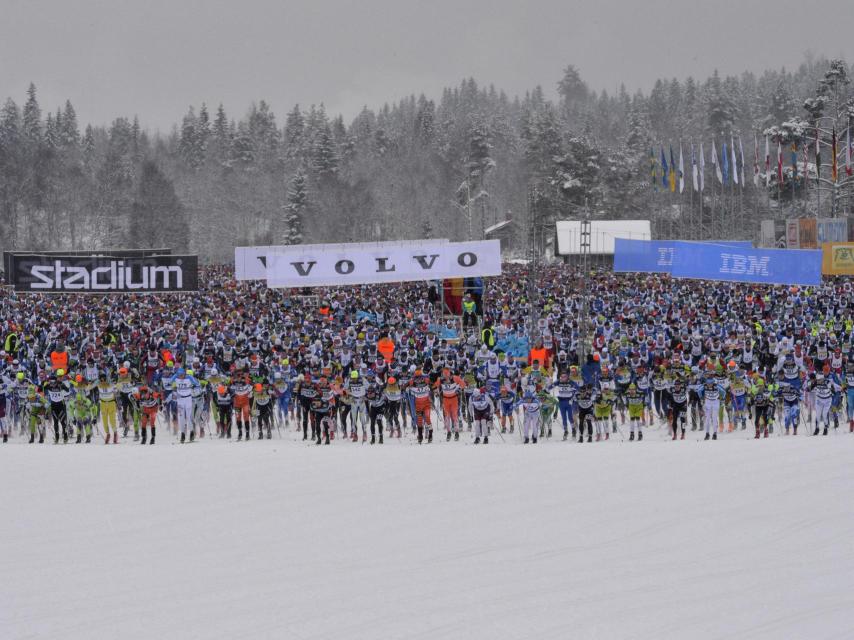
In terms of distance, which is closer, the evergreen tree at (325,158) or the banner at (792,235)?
the banner at (792,235)

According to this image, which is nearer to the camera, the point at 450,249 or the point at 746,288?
the point at 450,249

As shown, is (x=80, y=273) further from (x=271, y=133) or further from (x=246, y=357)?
(x=271, y=133)

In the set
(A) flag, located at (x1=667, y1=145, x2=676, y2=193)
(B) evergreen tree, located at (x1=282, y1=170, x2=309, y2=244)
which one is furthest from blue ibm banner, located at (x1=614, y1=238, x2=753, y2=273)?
(B) evergreen tree, located at (x1=282, y1=170, x2=309, y2=244)

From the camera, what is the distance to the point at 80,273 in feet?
110

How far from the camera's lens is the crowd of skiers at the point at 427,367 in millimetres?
20734

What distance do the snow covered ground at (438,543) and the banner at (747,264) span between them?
635 inches

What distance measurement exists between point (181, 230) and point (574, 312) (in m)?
51.7

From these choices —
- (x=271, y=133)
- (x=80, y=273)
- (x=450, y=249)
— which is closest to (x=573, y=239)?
(x=450, y=249)

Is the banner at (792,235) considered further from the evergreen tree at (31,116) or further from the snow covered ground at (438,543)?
the evergreen tree at (31,116)

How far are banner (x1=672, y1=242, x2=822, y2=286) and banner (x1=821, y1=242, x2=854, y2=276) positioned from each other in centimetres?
478

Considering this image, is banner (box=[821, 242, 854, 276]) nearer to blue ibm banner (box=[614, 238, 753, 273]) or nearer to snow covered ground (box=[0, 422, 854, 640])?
blue ibm banner (box=[614, 238, 753, 273])

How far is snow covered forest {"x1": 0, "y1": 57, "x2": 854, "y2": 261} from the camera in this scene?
76.8m

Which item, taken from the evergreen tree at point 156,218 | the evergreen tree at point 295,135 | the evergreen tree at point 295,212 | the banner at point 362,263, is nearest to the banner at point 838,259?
the banner at point 362,263

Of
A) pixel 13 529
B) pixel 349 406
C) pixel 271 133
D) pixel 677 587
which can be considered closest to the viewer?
pixel 677 587
